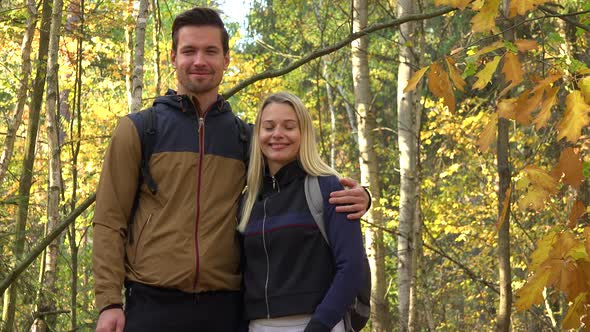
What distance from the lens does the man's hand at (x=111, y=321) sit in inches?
111

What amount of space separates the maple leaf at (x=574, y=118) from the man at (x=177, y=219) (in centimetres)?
75

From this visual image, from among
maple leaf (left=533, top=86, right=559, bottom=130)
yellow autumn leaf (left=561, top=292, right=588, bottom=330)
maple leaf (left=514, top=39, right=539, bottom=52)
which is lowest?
yellow autumn leaf (left=561, top=292, right=588, bottom=330)

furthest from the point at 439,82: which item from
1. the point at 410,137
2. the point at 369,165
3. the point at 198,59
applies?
the point at 369,165

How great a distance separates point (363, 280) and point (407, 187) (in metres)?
4.40

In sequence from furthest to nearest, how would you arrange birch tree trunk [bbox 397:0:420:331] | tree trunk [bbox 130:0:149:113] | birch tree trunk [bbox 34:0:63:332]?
birch tree trunk [bbox 397:0:420:331] < birch tree trunk [bbox 34:0:63:332] < tree trunk [bbox 130:0:149:113]

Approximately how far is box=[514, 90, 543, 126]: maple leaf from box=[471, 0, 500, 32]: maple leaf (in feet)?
0.90

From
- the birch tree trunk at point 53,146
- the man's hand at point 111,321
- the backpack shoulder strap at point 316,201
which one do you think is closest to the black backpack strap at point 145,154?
the man's hand at point 111,321

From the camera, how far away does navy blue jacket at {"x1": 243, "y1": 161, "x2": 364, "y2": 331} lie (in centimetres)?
274

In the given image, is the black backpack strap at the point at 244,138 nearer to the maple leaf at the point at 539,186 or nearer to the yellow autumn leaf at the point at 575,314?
the maple leaf at the point at 539,186

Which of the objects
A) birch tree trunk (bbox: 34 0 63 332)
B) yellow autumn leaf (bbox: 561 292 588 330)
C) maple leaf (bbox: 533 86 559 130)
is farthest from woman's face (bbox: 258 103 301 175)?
birch tree trunk (bbox: 34 0 63 332)

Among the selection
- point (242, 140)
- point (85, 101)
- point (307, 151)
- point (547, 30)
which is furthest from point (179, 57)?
point (85, 101)

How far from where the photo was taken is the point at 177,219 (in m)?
2.90

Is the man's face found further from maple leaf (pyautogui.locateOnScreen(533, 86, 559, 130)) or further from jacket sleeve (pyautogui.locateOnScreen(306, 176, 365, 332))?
maple leaf (pyautogui.locateOnScreen(533, 86, 559, 130))

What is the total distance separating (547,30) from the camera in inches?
392
